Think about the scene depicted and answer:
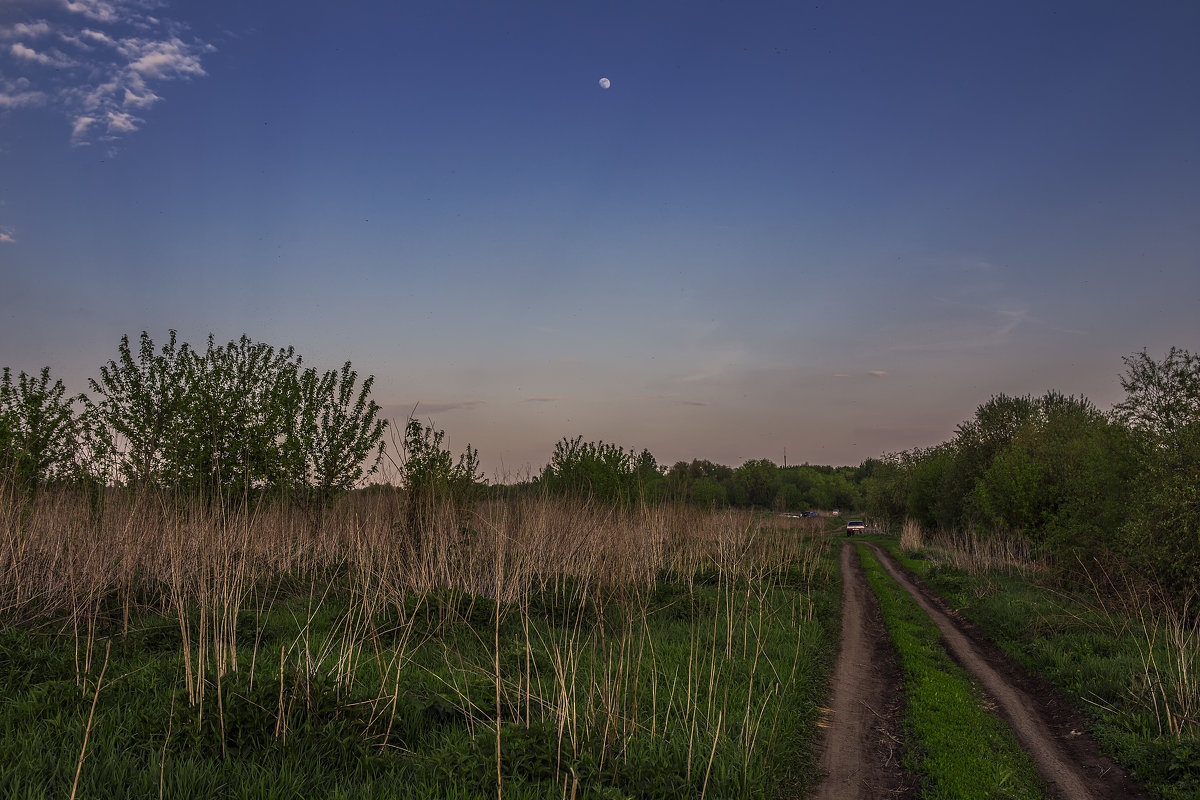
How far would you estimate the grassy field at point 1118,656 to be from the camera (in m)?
6.16

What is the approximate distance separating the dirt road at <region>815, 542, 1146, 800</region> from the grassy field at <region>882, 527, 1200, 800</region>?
0.87ft

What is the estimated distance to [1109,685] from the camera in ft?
26.4

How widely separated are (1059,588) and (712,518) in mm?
9684

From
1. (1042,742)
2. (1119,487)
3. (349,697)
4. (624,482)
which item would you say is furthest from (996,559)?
(349,697)

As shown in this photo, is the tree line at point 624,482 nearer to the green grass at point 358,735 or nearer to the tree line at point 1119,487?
the green grass at point 358,735

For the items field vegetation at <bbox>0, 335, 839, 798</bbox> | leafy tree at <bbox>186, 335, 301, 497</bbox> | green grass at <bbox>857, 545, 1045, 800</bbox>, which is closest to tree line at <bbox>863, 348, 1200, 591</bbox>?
green grass at <bbox>857, 545, 1045, 800</bbox>

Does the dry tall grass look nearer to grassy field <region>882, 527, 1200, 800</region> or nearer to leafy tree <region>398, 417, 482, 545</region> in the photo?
grassy field <region>882, 527, 1200, 800</region>

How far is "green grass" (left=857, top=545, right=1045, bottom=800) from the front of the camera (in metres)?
5.73

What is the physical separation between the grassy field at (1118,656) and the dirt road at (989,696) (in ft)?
0.87

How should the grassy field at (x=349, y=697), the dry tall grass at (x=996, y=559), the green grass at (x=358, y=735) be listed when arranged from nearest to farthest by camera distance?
the green grass at (x=358, y=735) → the grassy field at (x=349, y=697) → the dry tall grass at (x=996, y=559)

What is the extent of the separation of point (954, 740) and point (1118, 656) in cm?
428

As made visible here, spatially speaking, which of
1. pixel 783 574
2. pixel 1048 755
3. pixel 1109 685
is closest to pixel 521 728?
pixel 1048 755

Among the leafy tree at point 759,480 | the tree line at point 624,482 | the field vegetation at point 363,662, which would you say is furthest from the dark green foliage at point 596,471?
the leafy tree at point 759,480

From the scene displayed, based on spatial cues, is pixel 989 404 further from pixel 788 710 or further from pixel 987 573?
pixel 788 710
